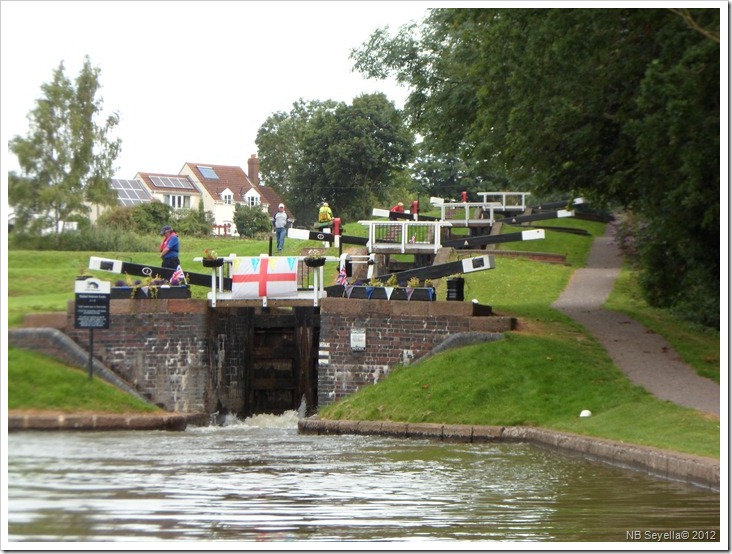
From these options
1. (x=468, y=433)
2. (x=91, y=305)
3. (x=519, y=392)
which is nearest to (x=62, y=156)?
(x=91, y=305)

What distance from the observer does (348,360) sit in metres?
19.3

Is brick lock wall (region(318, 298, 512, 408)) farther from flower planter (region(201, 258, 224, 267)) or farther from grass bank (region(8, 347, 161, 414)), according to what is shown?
grass bank (region(8, 347, 161, 414))

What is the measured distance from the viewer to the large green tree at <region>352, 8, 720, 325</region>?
15195 mm

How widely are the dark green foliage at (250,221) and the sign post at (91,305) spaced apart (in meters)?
2.41

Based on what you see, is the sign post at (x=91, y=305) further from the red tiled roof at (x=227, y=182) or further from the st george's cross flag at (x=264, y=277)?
the st george's cross flag at (x=264, y=277)

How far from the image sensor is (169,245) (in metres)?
13.4

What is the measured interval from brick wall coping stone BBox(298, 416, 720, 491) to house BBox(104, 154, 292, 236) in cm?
441

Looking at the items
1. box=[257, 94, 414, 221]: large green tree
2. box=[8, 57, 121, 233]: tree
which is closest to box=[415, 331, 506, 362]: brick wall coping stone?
box=[257, 94, 414, 221]: large green tree

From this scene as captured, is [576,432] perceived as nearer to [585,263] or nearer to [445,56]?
[445,56]

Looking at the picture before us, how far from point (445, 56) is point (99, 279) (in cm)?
1507

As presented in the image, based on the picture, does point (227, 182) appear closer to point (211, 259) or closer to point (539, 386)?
point (211, 259)

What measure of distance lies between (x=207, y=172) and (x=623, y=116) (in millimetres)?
7532

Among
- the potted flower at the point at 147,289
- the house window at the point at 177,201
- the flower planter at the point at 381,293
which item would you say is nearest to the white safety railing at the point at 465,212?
the flower planter at the point at 381,293

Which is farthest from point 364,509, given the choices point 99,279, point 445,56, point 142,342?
point 445,56
